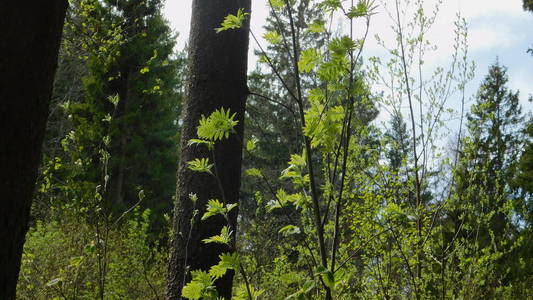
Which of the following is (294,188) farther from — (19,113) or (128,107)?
(128,107)

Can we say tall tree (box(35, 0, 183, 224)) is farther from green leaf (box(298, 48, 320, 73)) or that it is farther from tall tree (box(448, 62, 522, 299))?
green leaf (box(298, 48, 320, 73))

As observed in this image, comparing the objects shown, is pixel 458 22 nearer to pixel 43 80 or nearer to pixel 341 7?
pixel 341 7

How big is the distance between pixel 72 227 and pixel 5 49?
242 inches

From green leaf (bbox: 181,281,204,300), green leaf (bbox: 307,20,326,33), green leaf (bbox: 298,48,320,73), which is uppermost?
green leaf (bbox: 307,20,326,33)

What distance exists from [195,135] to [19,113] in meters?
1.50

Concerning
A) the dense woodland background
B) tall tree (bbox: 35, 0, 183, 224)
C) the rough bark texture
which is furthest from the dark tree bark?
tall tree (bbox: 35, 0, 183, 224)

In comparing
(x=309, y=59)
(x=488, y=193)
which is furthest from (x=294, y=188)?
(x=488, y=193)

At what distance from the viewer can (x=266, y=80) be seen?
1825 centimetres

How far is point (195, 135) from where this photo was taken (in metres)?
2.91

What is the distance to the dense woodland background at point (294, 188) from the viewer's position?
6.40 feet

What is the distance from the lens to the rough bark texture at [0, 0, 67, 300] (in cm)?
140

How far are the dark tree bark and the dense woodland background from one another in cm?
3

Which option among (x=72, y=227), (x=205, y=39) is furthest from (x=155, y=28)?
(x=205, y=39)

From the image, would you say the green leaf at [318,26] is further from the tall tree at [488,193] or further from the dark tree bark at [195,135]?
the tall tree at [488,193]
